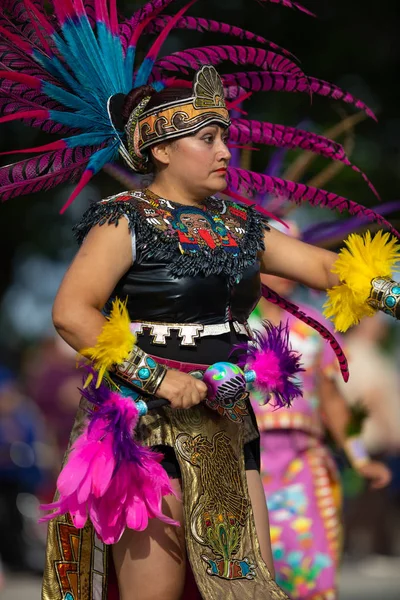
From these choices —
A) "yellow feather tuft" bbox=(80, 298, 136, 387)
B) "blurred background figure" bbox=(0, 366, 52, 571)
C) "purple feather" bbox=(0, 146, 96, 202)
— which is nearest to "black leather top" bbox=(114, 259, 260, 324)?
"yellow feather tuft" bbox=(80, 298, 136, 387)

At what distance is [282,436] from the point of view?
6754mm

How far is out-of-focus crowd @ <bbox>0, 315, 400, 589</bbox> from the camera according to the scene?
1059 cm

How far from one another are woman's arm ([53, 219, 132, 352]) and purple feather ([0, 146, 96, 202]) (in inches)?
19.1

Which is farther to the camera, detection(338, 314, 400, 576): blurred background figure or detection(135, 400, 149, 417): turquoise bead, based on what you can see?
detection(338, 314, 400, 576): blurred background figure

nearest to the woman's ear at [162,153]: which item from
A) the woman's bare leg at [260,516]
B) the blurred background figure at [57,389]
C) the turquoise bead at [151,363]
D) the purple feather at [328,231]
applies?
the turquoise bead at [151,363]

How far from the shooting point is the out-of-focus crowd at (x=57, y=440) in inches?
417

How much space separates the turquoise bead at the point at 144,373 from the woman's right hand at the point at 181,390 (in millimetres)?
55

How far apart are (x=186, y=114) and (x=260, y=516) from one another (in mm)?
1399

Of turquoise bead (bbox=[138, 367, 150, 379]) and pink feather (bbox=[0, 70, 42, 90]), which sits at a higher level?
pink feather (bbox=[0, 70, 42, 90])

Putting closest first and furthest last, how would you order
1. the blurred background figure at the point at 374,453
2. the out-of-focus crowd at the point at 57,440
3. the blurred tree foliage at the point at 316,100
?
the out-of-focus crowd at the point at 57,440
the blurred tree foliage at the point at 316,100
the blurred background figure at the point at 374,453

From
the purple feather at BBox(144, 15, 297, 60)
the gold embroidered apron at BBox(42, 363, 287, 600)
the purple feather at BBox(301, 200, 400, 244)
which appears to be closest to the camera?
the gold embroidered apron at BBox(42, 363, 287, 600)

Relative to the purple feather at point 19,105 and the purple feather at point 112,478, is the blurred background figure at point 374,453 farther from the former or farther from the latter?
the purple feather at point 112,478

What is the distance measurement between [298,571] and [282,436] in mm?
675

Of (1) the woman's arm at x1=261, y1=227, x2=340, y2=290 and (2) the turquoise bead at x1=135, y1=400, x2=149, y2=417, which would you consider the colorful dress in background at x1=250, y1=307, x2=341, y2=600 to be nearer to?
(1) the woman's arm at x1=261, y1=227, x2=340, y2=290
